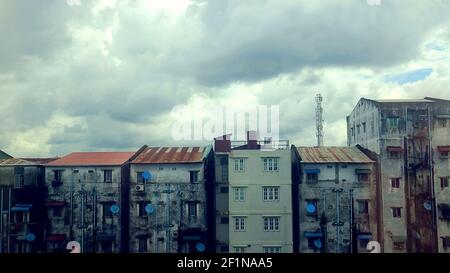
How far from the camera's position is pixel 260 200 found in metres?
27.0

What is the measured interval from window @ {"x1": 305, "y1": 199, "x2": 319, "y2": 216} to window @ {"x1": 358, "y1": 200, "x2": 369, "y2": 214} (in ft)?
9.54

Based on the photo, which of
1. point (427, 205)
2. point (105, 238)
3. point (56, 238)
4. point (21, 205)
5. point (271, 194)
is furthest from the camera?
point (271, 194)

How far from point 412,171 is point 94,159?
71.7ft

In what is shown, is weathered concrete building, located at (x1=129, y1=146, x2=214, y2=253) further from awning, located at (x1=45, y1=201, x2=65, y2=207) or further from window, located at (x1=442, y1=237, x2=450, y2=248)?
window, located at (x1=442, y1=237, x2=450, y2=248)

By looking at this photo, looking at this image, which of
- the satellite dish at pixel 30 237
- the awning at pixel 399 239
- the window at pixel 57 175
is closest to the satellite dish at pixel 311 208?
the awning at pixel 399 239

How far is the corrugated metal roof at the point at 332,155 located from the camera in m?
27.3

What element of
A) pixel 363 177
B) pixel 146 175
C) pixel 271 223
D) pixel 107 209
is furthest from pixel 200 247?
pixel 363 177

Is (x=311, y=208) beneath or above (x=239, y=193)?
beneath

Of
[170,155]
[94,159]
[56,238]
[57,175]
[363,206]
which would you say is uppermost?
[170,155]

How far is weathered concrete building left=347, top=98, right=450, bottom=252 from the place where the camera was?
2641cm

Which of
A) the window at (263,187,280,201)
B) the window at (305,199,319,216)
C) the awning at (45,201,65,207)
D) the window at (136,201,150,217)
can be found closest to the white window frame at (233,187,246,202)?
the window at (263,187,280,201)

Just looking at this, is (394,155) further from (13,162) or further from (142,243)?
(13,162)
